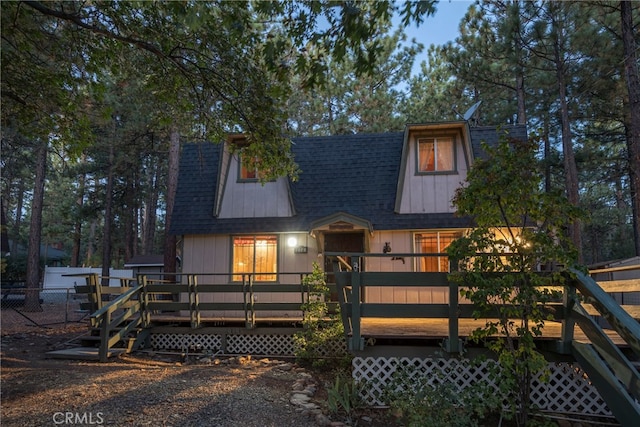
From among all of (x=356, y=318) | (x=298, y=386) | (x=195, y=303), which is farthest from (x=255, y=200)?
(x=356, y=318)

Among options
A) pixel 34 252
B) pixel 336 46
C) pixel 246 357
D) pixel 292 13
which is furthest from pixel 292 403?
pixel 34 252

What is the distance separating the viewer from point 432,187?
10742 mm

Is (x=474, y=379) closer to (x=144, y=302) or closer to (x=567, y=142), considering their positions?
(x=144, y=302)

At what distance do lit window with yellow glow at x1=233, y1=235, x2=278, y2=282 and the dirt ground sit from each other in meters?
3.72

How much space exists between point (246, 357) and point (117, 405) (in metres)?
3.51

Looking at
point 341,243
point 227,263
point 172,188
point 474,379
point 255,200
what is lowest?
point 474,379

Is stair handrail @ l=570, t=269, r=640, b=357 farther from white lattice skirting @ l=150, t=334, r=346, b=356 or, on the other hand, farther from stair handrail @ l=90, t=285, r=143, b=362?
stair handrail @ l=90, t=285, r=143, b=362

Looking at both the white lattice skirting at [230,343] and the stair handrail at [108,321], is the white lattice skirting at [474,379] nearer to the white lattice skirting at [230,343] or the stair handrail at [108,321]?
the white lattice skirting at [230,343]

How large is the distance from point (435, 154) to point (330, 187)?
2.91 m

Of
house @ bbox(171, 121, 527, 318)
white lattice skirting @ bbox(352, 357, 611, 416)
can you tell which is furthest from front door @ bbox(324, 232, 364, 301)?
white lattice skirting @ bbox(352, 357, 611, 416)

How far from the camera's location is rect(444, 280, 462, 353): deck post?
4832mm

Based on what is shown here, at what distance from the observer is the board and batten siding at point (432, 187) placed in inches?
418

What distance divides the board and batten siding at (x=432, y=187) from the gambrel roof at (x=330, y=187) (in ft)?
0.75

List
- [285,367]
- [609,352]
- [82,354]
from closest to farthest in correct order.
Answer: [609,352] < [285,367] < [82,354]
